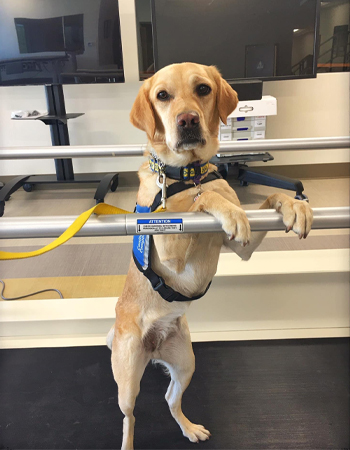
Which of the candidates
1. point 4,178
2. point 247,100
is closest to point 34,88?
point 4,178

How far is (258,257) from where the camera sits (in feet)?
5.55

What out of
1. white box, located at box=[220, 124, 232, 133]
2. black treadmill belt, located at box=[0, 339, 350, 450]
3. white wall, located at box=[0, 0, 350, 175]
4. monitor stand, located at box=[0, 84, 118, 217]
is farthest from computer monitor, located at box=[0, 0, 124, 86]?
black treadmill belt, located at box=[0, 339, 350, 450]

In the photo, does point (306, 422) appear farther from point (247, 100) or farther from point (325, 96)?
point (325, 96)

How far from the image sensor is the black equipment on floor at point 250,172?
2.86m

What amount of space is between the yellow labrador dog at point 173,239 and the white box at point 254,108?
6.13 feet

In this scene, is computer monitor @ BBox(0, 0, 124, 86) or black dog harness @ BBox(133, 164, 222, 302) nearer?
black dog harness @ BBox(133, 164, 222, 302)

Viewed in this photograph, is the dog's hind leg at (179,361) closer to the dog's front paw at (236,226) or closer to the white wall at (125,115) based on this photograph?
the dog's front paw at (236,226)

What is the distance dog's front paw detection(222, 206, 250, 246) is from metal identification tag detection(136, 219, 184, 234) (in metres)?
0.11

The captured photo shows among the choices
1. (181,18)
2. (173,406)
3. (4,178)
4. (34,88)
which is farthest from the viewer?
(4,178)

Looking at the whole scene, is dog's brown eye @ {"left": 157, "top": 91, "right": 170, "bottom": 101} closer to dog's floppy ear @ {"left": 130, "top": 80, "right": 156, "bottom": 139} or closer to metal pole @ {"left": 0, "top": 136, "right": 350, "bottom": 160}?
dog's floppy ear @ {"left": 130, "top": 80, "right": 156, "bottom": 139}

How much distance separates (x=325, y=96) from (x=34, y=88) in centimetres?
291

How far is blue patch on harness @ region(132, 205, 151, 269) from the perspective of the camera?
1.01 meters

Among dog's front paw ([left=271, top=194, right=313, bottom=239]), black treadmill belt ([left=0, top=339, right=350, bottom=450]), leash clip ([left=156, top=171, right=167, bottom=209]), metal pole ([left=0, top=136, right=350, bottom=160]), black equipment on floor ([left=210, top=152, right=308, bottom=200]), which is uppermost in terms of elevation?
metal pole ([left=0, top=136, right=350, bottom=160])

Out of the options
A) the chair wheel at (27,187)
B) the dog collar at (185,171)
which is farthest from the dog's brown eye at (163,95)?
the chair wheel at (27,187)
